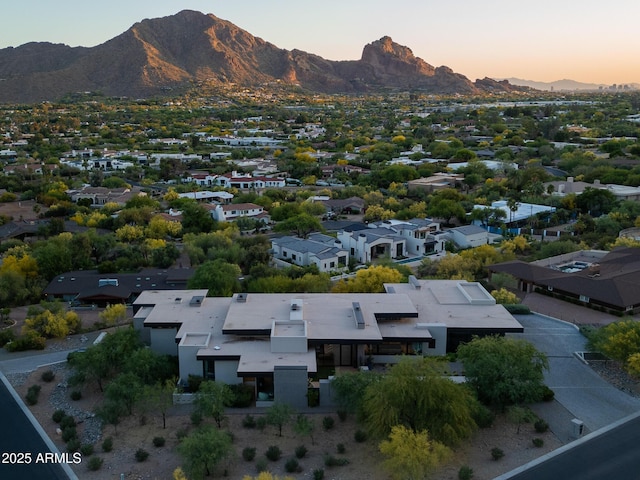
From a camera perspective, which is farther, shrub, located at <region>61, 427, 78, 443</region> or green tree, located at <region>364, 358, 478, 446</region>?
shrub, located at <region>61, 427, 78, 443</region>

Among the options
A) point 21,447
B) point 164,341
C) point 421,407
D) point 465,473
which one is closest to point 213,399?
point 21,447

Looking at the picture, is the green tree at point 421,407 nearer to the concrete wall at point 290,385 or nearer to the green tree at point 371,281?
the concrete wall at point 290,385

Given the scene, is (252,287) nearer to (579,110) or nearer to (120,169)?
(120,169)

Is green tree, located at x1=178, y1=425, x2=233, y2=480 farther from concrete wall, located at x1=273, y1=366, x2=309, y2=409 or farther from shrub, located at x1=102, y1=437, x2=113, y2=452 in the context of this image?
concrete wall, located at x1=273, y1=366, x2=309, y2=409

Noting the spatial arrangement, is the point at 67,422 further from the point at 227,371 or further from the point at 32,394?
the point at 227,371

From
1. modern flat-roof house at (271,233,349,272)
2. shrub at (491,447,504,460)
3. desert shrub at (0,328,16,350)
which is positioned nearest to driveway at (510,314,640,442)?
shrub at (491,447,504,460)

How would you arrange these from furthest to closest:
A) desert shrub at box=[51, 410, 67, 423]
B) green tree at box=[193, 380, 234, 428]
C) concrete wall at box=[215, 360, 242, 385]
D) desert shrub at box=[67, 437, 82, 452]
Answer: concrete wall at box=[215, 360, 242, 385]
desert shrub at box=[51, 410, 67, 423]
green tree at box=[193, 380, 234, 428]
desert shrub at box=[67, 437, 82, 452]
